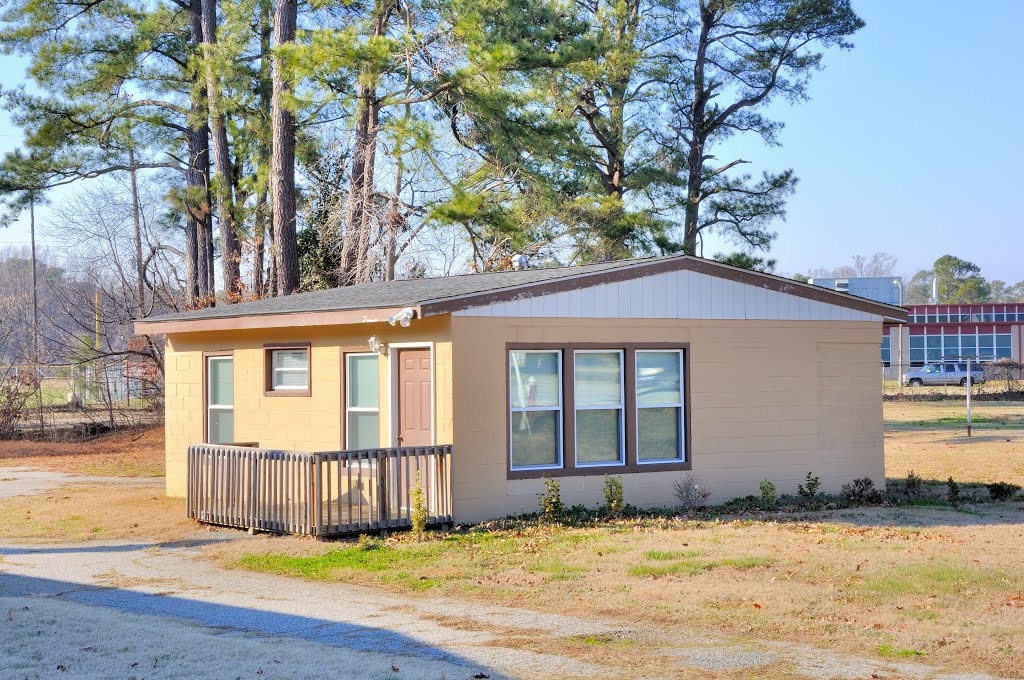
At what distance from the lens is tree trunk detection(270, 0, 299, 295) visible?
24078 millimetres

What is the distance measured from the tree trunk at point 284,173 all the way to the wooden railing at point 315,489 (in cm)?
1140

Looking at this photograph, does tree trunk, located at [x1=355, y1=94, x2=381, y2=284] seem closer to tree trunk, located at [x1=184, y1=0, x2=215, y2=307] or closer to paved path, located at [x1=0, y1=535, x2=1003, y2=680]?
tree trunk, located at [x1=184, y1=0, x2=215, y2=307]

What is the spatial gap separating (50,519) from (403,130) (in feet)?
41.1

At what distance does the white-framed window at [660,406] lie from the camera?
14.5 m

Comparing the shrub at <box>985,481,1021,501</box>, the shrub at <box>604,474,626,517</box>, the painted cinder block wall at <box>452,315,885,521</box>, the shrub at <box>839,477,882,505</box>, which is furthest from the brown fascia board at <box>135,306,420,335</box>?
the shrub at <box>985,481,1021,501</box>

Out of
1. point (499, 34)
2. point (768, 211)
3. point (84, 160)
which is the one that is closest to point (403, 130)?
point (499, 34)

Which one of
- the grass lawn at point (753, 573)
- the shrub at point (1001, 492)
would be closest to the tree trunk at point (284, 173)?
the grass lawn at point (753, 573)

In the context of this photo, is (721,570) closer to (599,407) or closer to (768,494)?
(599,407)

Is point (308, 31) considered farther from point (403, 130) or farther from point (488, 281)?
point (488, 281)

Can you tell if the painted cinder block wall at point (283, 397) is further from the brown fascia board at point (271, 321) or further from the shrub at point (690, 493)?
the shrub at point (690, 493)

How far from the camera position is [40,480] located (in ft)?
66.2

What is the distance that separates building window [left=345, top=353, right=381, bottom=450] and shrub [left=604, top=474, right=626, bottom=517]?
9.92 ft

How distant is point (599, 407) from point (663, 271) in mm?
1989

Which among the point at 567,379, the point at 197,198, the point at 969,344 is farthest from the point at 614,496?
the point at 969,344
